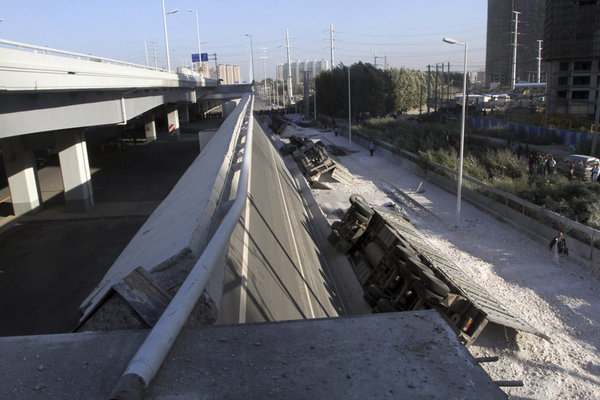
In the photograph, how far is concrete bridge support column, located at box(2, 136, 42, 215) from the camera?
19.8 m

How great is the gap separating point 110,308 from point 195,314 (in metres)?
0.66

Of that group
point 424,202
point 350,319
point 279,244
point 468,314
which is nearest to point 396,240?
point 468,314

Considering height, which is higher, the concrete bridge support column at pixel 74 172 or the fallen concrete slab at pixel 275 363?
the fallen concrete slab at pixel 275 363

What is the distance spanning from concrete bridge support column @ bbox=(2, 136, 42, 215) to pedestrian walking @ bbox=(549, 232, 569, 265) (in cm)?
2107

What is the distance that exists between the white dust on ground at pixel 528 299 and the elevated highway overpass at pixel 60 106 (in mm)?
13240

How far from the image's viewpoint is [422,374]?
238cm

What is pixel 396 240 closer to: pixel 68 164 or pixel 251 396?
pixel 251 396

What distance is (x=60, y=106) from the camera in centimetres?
1670

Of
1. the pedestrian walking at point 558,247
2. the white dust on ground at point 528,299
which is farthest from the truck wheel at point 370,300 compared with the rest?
the pedestrian walking at point 558,247

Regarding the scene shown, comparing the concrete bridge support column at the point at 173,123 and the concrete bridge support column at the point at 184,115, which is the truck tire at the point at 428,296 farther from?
the concrete bridge support column at the point at 184,115

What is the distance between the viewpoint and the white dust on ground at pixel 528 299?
30.6 ft

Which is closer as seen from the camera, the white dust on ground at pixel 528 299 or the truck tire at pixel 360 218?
the white dust on ground at pixel 528 299

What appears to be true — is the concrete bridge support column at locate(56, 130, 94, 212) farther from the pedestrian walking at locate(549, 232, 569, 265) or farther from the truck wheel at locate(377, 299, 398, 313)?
the pedestrian walking at locate(549, 232, 569, 265)

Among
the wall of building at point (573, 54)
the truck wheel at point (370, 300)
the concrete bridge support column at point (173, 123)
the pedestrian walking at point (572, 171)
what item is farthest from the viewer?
the concrete bridge support column at point (173, 123)
